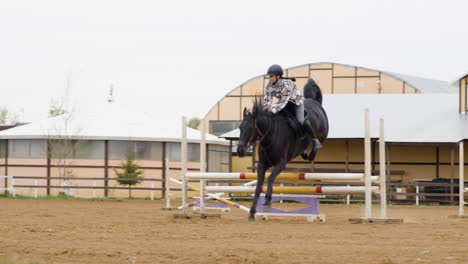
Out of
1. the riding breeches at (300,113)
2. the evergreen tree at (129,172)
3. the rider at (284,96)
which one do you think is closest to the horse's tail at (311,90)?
the rider at (284,96)

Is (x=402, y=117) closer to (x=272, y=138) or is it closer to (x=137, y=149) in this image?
(x=137, y=149)

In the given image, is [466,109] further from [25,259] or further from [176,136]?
[25,259]

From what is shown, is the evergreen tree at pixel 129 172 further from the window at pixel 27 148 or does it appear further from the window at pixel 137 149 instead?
the window at pixel 27 148

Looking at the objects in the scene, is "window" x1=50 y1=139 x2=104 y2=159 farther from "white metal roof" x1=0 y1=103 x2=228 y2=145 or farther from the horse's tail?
the horse's tail

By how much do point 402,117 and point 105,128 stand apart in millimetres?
13414

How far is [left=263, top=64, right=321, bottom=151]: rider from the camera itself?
12930mm

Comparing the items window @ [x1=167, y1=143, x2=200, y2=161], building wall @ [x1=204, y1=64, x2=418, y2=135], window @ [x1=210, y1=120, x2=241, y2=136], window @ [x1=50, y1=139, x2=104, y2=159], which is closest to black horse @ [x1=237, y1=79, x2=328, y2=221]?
window @ [x1=50, y1=139, x2=104, y2=159]

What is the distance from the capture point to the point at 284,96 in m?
13.0

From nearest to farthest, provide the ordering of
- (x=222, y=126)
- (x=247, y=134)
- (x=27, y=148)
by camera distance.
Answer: (x=247, y=134)
(x=27, y=148)
(x=222, y=126)

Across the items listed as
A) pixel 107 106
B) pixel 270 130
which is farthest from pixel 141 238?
pixel 107 106

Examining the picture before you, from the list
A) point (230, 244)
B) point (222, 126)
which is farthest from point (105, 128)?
point (230, 244)

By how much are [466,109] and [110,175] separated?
50.8ft

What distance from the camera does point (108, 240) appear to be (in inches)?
361

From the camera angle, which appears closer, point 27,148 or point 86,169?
point 86,169
